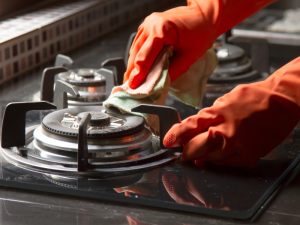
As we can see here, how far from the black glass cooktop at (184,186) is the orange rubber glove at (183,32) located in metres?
0.23

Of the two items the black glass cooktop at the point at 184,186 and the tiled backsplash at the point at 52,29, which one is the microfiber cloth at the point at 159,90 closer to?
the black glass cooktop at the point at 184,186

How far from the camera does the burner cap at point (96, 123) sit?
121cm

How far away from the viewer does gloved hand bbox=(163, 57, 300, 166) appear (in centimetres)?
118

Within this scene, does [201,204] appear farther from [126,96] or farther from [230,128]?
[126,96]

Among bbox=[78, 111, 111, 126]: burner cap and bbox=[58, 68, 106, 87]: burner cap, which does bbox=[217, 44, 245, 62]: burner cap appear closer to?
bbox=[58, 68, 106, 87]: burner cap

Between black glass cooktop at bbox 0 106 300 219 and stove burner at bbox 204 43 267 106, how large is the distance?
42 cm

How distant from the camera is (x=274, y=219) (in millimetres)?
1040

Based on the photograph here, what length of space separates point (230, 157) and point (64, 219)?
293mm

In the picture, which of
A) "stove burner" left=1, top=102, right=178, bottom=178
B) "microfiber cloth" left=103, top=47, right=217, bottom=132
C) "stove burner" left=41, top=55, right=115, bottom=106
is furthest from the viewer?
"stove burner" left=41, top=55, right=115, bottom=106

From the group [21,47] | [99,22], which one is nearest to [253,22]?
[99,22]

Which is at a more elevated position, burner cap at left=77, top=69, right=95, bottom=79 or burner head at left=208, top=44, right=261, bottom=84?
burner cap at left=77, top=69, right=95, bottom=79

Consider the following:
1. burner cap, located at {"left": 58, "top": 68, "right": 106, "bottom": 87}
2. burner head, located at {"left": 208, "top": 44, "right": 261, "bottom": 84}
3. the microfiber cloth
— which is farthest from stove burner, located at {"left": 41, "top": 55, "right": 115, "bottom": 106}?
burner head, located at {"left": 208, "top": 44, "right": 261, "bottom": 84}

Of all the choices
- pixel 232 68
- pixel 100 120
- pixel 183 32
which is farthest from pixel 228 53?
pixel 100 120

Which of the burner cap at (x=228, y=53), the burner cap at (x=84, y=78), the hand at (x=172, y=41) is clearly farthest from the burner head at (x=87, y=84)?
the burner cap at (x=228, y=53)
